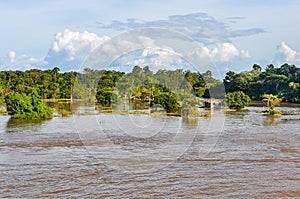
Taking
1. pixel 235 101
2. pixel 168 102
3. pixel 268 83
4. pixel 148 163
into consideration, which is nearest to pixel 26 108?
pixel 168 102

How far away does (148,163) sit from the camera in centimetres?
974

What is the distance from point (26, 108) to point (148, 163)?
12473mm

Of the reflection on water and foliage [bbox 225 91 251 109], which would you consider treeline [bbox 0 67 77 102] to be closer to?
foliage [bbox 225 91 251 109]

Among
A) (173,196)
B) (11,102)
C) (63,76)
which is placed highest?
(63,76)

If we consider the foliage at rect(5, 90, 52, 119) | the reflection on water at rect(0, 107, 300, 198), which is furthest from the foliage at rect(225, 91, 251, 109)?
the reflection on water at rect(0, 107, 300, 198)

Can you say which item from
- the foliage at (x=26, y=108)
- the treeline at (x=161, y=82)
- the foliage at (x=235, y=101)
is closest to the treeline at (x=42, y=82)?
the foliage at (x=235, y=101)

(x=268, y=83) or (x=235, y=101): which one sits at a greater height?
(x=268, y=83)

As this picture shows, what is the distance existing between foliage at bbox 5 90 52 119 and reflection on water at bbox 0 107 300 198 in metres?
4.51

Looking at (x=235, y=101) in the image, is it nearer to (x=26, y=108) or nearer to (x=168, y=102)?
(x=168, y=102)

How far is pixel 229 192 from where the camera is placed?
7.59m

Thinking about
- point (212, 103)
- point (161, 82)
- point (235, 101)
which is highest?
point (161, 82)

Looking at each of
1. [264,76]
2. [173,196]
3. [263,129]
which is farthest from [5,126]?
[264,76]

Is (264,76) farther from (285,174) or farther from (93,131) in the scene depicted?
(285,174)

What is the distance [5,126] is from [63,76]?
26577mm
